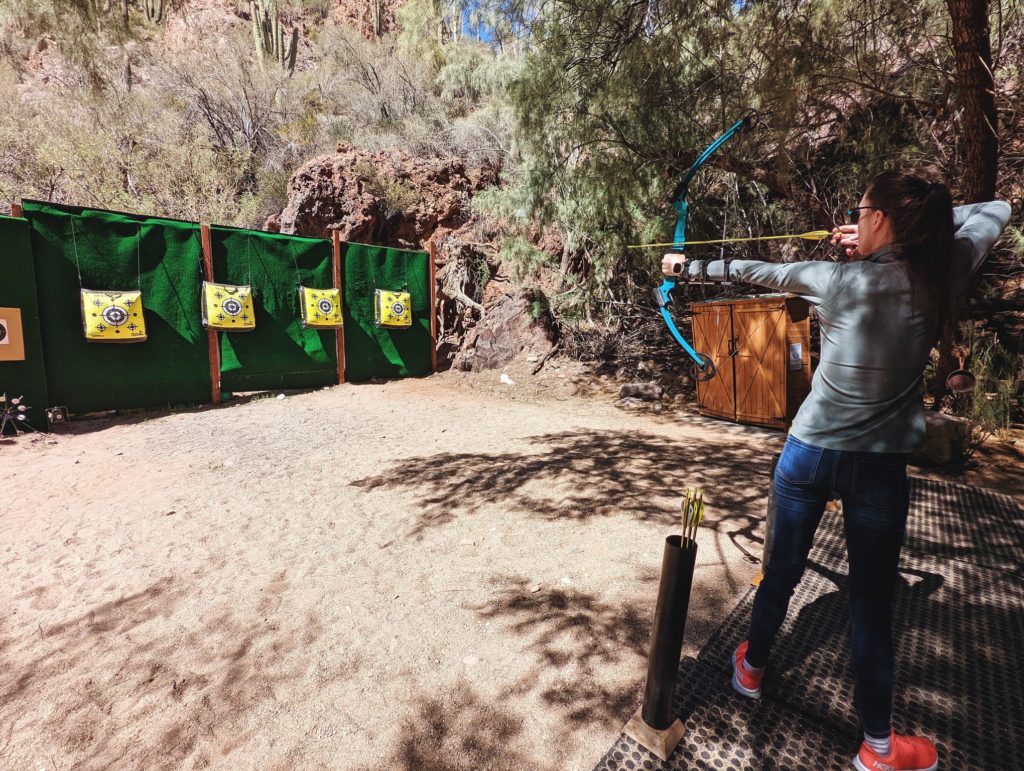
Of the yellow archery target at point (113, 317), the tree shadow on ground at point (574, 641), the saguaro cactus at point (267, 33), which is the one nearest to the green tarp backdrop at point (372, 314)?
the yellow archery target at point (113, 317)

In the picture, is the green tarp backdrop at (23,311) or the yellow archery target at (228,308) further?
the yellow archery target at (228,308)

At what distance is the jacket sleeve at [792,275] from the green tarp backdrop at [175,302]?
25.4 feet

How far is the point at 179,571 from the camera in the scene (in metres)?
2.96

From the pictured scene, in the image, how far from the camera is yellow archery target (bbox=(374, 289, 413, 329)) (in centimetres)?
959

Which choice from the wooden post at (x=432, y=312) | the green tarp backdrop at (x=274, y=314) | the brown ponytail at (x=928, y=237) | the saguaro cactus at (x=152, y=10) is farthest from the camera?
the saguaro cactus at (x=152, y=10)

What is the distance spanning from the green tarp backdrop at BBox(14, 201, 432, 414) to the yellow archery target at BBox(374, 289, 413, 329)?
146mm

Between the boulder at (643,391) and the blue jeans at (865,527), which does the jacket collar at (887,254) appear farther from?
the boulder at (643,391)

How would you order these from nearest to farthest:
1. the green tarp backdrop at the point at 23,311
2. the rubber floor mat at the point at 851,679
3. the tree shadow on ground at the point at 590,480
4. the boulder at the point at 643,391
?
the rubber floor mat at the point at 851,679 < the tree shadow on ground at the point at 590,480 < the green tarp backdrop at the point at 23,311 < the boulder at the point at 643,391

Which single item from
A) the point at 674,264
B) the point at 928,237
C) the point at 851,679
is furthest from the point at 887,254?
the point at 851,679

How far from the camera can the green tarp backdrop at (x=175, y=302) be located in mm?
6203

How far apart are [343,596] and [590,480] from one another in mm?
2346

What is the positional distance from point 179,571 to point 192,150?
14.7 metres

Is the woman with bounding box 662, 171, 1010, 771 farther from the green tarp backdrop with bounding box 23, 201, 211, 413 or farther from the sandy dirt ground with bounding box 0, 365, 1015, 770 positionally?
the green tarp backdrop with bounding box 23, 201, 211, 413

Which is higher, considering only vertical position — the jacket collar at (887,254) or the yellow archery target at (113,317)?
the jacket collar at (887,254)
